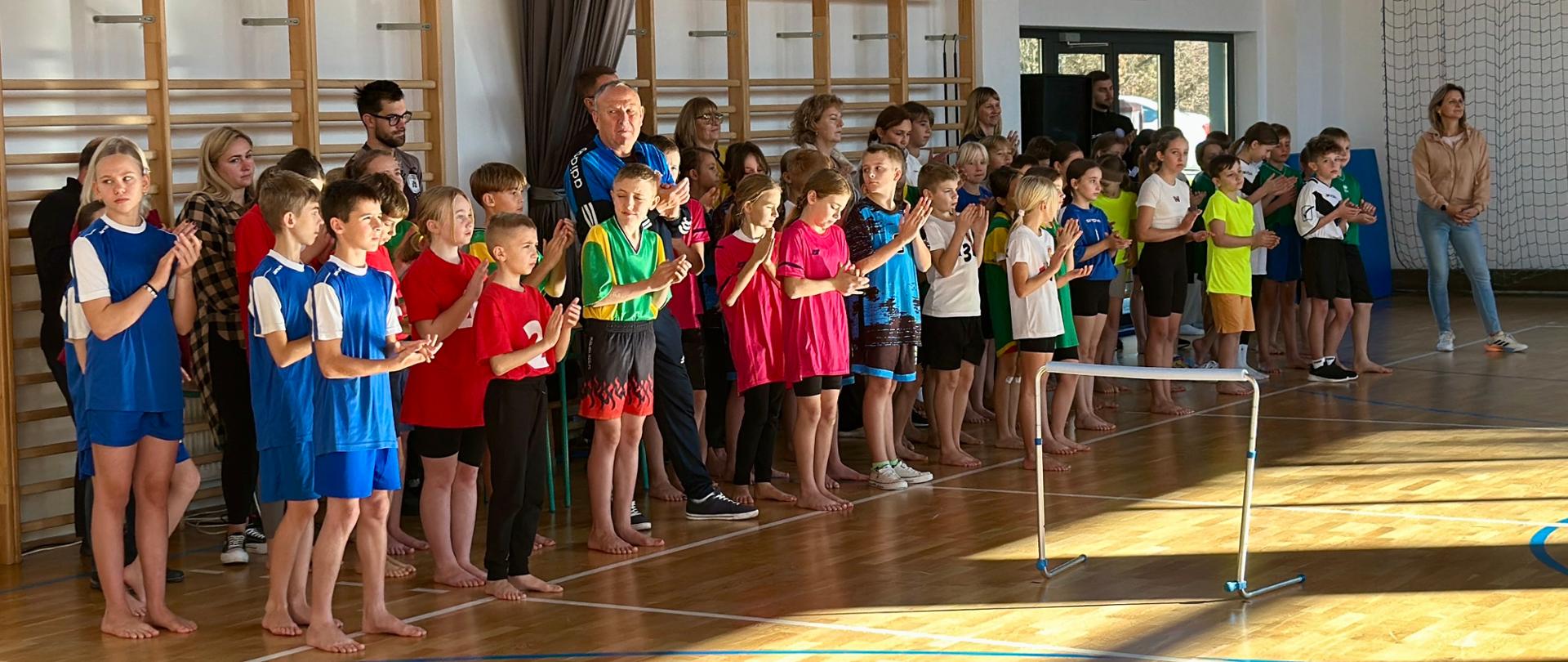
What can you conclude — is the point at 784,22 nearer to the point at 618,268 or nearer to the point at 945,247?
the point at 945,247

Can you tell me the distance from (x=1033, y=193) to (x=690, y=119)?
1.48 meters

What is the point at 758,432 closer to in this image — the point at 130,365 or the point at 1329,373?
the point at 130,365

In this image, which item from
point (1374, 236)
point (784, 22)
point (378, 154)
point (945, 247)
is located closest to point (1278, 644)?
point (945, 247)

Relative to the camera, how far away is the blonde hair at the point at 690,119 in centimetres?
689

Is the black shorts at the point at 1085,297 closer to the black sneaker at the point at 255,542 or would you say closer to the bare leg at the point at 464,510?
the bare leg at the point at 464,510

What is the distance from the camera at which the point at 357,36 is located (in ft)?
22.7

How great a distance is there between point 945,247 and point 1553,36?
28.2ft

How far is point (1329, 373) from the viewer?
347 inches

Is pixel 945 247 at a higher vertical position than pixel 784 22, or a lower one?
lower

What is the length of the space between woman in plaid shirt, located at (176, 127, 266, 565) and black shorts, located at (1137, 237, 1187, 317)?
14.2ft

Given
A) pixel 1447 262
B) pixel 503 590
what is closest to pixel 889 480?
pixel 503 590

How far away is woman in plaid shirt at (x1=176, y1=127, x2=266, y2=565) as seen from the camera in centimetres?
521

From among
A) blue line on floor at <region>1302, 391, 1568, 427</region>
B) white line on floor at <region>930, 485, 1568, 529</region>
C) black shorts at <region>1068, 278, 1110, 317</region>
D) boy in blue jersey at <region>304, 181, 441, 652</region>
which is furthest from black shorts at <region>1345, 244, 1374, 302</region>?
boy in blue jersey at <region>304, 181, 441, 652</region>

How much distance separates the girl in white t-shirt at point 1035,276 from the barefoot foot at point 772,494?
1.12 metres
